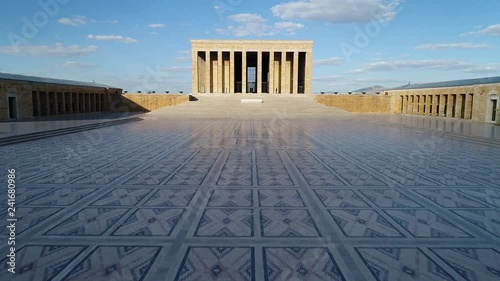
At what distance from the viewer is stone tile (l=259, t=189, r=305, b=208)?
16.5 ft

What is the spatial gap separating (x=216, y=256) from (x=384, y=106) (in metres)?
39.4

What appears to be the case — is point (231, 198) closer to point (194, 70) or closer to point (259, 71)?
point (259, 71)

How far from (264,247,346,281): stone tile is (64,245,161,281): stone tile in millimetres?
1275

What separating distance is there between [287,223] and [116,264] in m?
2.23

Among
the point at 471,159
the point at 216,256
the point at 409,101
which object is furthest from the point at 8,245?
the point at 409,101

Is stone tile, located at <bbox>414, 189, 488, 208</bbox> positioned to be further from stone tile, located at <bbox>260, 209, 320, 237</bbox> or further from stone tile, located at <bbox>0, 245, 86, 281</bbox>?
stone tile, located at <bbox>0, 245, 86, 281</bbox>

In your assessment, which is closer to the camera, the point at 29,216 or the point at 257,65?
the point at 29,216

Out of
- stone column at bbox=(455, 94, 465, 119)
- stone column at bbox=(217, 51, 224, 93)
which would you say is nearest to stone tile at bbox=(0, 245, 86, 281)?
stone column at bbox=(455, 94, 465, 119)

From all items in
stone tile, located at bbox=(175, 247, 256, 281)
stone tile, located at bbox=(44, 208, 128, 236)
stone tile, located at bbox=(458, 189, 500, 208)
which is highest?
stone tile, located at bbox=(458, 189, 500, 208)

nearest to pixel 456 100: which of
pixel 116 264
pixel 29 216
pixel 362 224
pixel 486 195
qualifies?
pixel 486 195

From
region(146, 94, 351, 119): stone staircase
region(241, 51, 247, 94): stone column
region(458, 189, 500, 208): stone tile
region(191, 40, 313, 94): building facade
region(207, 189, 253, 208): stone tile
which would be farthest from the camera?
region(241, 51, 247, 94): stone column

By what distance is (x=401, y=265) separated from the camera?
319 centimetres

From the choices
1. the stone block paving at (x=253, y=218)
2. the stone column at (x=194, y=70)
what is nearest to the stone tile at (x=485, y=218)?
the stone block paving at (x=253, y=218)

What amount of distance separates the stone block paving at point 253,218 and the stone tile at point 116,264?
0.01 m
